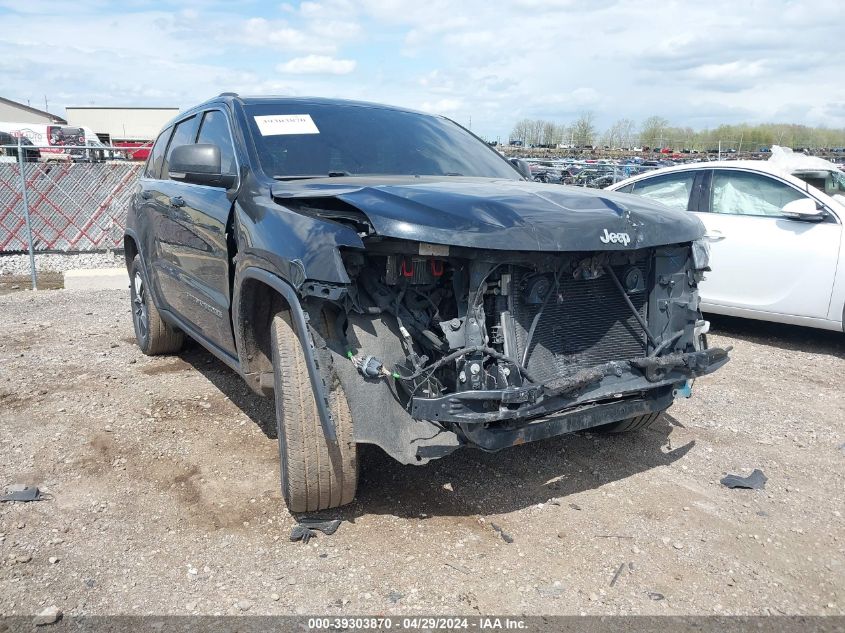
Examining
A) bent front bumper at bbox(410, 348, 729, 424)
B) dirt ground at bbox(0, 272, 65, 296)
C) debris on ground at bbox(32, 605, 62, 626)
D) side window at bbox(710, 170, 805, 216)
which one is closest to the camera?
debris on ground at bbox(32, 605, 62, 626)

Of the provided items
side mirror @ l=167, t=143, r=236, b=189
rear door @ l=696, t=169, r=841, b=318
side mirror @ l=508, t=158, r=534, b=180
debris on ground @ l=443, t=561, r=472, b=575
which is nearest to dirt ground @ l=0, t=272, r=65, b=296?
side mirror @ l=167, t=143, r=236, b=189

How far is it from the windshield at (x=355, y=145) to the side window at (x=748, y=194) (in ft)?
9.83

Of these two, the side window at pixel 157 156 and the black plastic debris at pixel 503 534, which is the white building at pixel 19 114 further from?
the black plastic debris at pixel 503 534

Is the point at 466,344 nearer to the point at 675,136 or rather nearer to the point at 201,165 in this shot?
the point at 201,165

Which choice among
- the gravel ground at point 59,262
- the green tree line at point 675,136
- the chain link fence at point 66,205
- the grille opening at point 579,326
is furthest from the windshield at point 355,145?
the green tree line at point 675,136

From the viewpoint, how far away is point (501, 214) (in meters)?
2.84

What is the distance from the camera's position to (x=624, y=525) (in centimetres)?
329

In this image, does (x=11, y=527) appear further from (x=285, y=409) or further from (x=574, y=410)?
(x=574, y=410)

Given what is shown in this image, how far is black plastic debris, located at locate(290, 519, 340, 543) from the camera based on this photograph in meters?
3.13

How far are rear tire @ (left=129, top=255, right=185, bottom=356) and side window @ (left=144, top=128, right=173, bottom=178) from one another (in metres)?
0.68

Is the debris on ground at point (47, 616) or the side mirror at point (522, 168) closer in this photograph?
the debris on ground at point (47, 616)

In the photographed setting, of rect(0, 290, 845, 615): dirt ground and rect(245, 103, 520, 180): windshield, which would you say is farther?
rect(245, 103, 520, 180): windshield

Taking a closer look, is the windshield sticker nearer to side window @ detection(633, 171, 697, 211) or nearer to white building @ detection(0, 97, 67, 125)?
side window @ detection(633, 171, 697, 211)

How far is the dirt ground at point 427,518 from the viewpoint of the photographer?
2754 millimetres
